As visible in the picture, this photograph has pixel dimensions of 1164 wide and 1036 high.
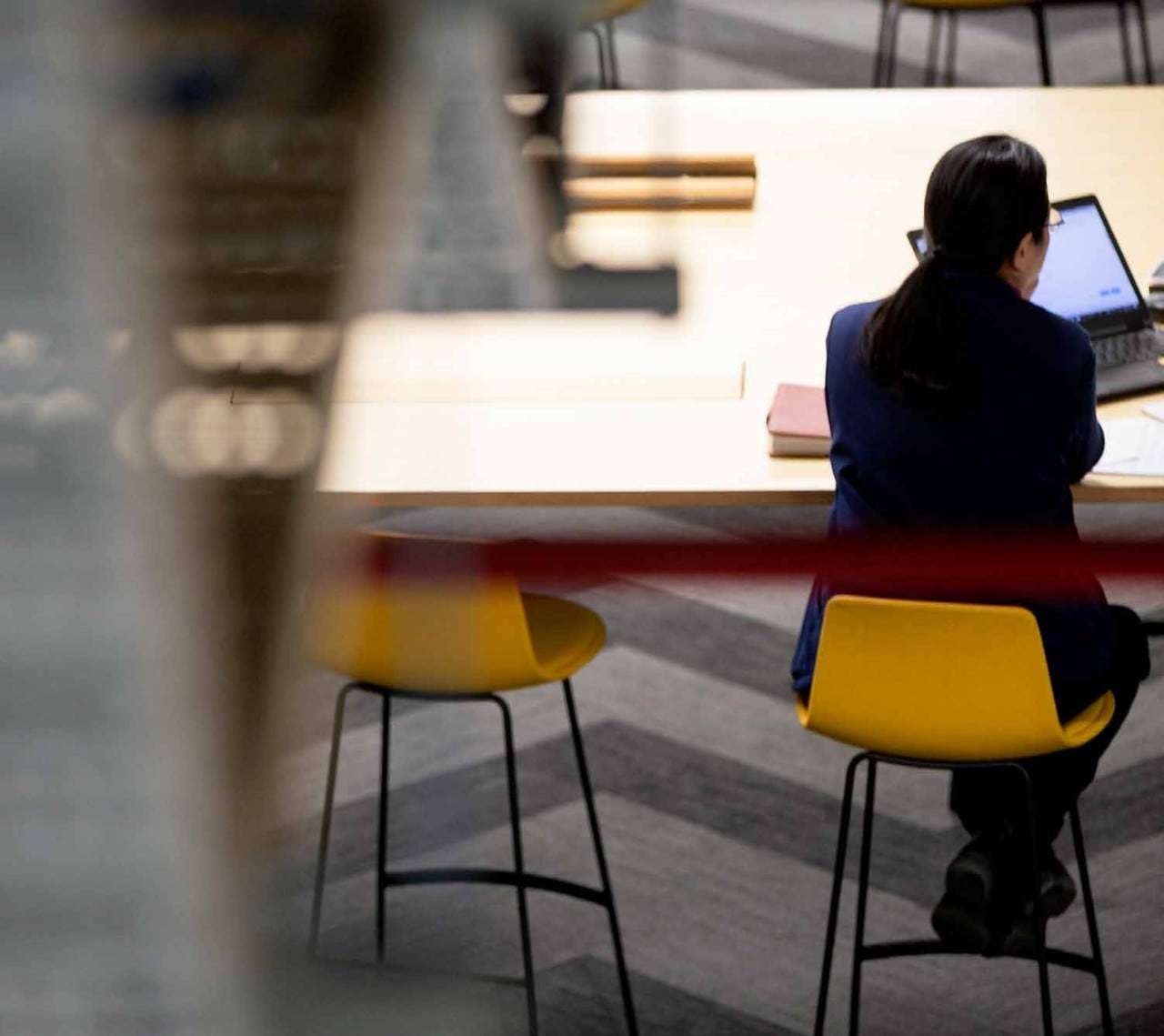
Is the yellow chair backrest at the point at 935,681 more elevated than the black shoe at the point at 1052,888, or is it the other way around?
the yellow chair backrest at the point at 935,681

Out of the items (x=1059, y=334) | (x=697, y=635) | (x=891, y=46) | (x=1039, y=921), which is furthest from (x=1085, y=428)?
(x=891, y=46)

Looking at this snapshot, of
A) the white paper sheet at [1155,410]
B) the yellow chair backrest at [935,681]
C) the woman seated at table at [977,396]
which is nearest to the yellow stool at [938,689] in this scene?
the yellow chair backrest at [935,681]

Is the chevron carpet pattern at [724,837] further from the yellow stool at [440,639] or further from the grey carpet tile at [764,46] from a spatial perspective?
the grey carpet tile at [764,46]

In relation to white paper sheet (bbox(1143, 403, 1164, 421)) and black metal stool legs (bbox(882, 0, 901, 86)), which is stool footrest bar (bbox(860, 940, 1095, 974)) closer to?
white paper sheet (bbox(1143, 403, 1164, 421))

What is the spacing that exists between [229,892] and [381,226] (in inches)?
7.1

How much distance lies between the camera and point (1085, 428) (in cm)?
200

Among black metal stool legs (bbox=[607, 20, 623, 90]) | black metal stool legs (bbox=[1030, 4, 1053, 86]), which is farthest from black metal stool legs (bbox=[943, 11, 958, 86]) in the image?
black metal stool legs (bbox=[607, 20, 623, 90])

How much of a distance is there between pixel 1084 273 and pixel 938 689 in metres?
0.79

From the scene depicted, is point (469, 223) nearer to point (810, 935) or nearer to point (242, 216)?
point (242, 216)

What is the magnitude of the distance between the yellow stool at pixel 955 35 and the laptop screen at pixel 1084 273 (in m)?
2.06

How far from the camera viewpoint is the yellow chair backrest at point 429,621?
1972 millimetres

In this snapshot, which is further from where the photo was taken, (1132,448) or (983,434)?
(1132,448)

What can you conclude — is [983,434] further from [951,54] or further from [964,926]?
[951,54]

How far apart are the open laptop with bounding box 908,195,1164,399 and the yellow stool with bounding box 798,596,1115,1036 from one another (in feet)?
1.94
